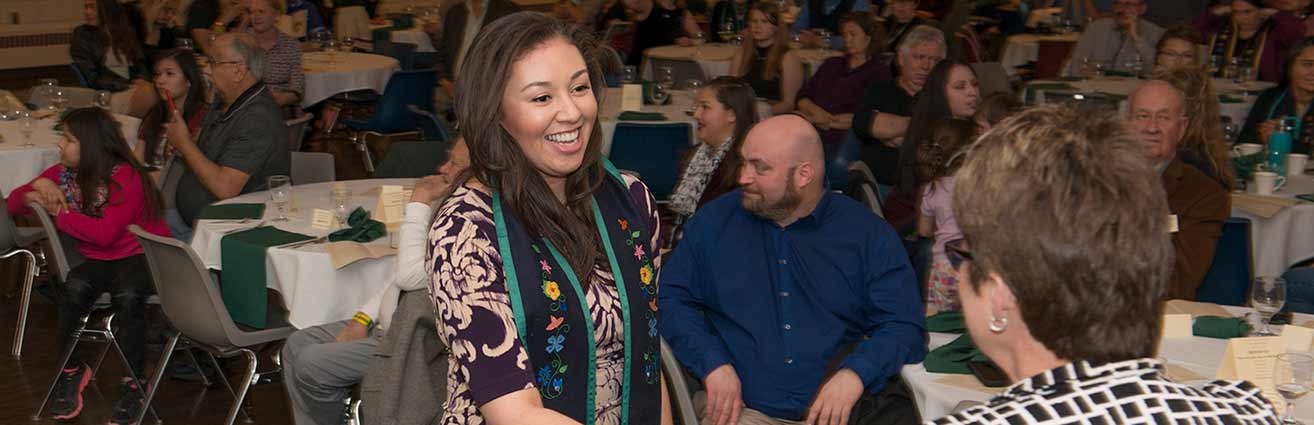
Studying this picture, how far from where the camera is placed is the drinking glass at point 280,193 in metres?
4.86

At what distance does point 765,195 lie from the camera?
362 cm

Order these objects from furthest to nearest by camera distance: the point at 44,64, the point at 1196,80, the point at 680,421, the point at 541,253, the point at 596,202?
the point at 44,64, the point at 1196,80, the point at 680,421, the point at 596,202, the point at 541,253

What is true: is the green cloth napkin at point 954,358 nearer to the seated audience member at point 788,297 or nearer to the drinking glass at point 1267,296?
the seated audience member at point 788,297

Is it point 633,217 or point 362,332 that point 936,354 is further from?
point 362,332

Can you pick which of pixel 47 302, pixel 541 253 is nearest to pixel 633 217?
pixel 541 253

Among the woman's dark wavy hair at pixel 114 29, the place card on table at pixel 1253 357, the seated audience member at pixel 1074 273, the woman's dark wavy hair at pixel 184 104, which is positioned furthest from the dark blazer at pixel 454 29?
the seated audience member at pixel 1074 273

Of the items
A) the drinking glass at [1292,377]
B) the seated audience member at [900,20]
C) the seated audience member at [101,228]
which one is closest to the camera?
the drinking glass at [1292,377]

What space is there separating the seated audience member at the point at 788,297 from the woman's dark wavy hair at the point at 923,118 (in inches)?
68.7

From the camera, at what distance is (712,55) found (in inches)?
388

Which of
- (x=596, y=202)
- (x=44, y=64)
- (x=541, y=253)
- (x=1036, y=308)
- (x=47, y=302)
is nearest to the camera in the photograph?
(x=1036, y=308)

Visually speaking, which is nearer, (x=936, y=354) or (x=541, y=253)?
(x=541, y=253)

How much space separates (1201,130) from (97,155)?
3958 mm

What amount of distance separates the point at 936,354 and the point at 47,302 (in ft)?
15.7

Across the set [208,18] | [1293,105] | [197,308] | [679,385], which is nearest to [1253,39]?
[1293,105]
